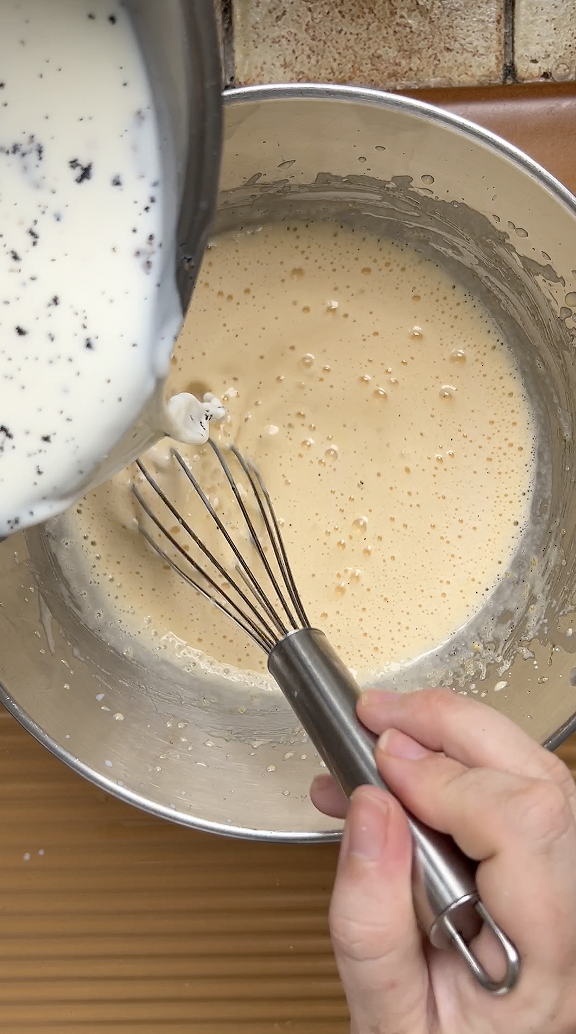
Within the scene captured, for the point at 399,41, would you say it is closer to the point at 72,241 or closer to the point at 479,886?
Answer: the point at 72,241

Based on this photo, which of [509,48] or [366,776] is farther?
[509,48]

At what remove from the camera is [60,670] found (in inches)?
25.5

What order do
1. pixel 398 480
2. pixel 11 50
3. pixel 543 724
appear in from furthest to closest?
pixel 398 480 → pixel 543 724 → pixel 11 50

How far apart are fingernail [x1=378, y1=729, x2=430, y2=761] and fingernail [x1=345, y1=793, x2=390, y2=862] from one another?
1.2 inches

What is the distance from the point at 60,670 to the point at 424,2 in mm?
626

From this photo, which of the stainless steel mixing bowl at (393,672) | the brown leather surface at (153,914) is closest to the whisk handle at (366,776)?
the stainless steel mixing bowl at (393,672)

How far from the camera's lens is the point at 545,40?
69 centimetres

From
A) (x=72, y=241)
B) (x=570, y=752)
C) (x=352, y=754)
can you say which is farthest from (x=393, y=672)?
(x=72, y=241)

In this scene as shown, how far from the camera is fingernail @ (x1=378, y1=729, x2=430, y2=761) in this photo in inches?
17.9

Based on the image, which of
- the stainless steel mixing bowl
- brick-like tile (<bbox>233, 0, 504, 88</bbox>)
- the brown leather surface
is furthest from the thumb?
brick-like tile (<bbox>233, 0, 504, 88</bbox>)

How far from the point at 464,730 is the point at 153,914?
1.29ft

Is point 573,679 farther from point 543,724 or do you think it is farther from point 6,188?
point 6,188

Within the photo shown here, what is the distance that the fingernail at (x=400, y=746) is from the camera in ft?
1.49

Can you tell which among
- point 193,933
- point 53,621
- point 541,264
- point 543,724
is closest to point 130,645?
point 53,621
